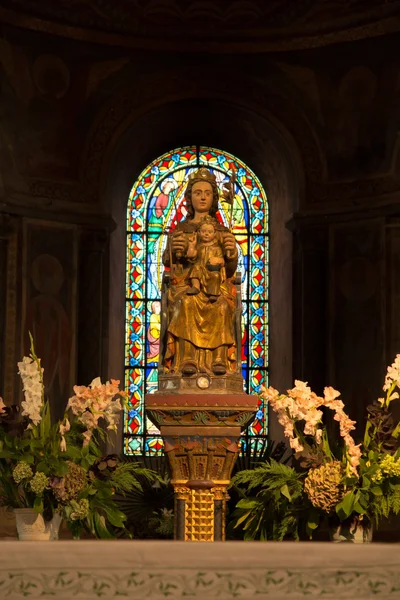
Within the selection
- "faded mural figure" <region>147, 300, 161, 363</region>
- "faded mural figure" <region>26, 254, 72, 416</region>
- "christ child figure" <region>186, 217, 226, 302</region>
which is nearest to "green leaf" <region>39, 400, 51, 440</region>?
"christ child figure" <region>186, 217, 226, 302</region>

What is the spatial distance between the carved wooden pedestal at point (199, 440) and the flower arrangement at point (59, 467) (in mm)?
1502

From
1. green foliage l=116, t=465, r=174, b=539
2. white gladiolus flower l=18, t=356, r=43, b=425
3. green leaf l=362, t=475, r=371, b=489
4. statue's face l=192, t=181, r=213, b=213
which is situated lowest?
green foliage l=116, t=465, r=174, b=539

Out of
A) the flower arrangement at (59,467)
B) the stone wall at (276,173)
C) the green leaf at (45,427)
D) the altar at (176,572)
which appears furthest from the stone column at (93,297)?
the altar at (176,572)

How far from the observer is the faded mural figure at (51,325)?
13477mm

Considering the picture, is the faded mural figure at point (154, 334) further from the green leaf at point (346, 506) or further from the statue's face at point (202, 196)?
the green leaf at point (346, 506)

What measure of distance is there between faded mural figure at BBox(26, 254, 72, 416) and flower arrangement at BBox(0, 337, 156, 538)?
20.2 ft

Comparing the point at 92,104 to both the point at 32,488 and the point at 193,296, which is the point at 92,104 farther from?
the point at 32,488

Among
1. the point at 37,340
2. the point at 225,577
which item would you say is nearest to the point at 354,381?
the point at 37,340

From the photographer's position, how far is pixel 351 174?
13938 millimetres

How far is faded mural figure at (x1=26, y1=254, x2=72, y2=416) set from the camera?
13.5 m

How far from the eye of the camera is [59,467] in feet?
22.0

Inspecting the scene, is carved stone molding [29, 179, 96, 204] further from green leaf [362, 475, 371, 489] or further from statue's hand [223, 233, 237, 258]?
green leaf [362, 475, 371, 489]

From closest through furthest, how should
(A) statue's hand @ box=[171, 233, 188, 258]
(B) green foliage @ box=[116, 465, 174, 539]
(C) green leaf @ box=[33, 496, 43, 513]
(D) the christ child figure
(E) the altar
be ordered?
1. (E) the altar
2. (C) green leaf @ box=[33, 496, 43, 513]
3. (D) the christ child figure
4. (A) statue's hand @ box=[171, 233, 188, 258]
5. (B) green foliage @ box=[116, 465, 174, 539]

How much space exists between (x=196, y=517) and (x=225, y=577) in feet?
18.5
